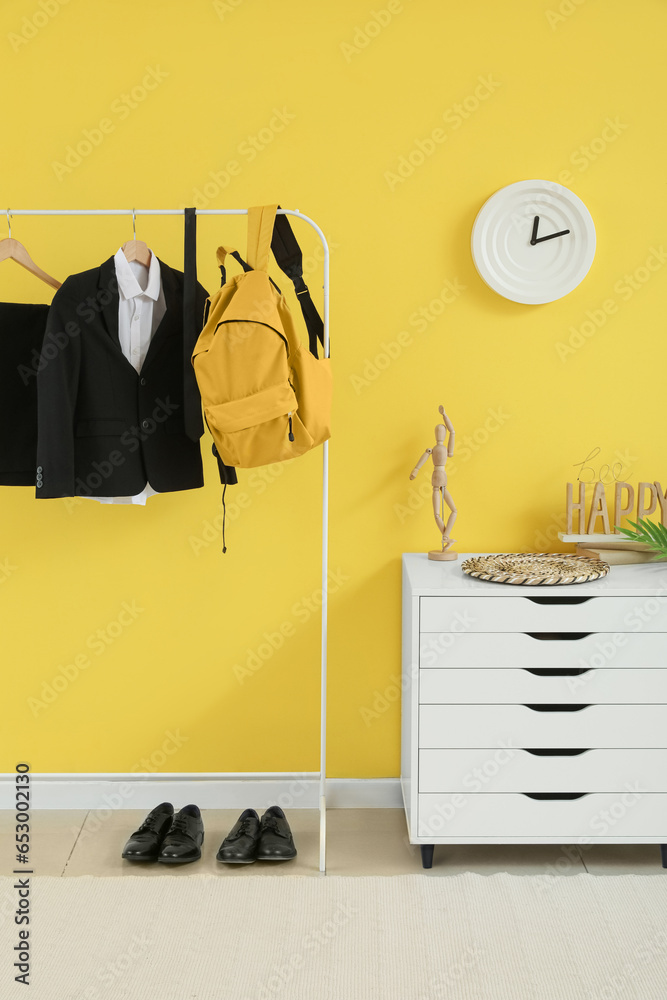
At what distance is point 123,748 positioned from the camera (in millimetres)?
2344

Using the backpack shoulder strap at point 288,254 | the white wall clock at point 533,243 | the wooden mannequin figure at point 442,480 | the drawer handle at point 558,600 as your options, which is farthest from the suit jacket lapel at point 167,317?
the drawer handle at point 558,600

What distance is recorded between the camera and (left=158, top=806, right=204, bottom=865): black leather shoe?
1989 millimetres

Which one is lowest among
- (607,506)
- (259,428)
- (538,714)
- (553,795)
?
(553,795)

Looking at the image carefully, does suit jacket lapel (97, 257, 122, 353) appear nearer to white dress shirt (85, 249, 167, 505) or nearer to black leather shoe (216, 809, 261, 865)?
white dress shirt (85, 249, 167, 505)

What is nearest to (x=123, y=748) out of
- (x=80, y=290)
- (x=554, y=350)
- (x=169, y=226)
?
(x=80, y=290)

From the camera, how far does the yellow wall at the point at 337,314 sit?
2191mm

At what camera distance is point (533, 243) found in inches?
86.7

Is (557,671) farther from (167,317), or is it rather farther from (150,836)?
(167,317)

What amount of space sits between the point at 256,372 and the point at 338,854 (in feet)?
4.50

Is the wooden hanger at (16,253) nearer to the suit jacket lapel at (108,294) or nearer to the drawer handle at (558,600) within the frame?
the suit jacket lapel at (108,294)

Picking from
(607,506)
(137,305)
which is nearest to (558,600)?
(607,506)

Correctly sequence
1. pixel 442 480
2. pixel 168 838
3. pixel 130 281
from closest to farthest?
1. pixel 130 281
2. pixel 168 838
3. pixel 442 480

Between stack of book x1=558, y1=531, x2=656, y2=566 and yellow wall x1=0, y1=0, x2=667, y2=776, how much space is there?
0.15 metres

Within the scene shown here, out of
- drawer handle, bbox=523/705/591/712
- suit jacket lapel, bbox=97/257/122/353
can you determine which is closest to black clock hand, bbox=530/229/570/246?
suit jacket lapel, bbox=97/257/122/353
